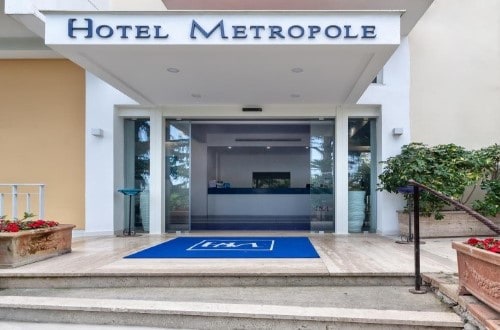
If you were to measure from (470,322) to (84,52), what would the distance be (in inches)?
186

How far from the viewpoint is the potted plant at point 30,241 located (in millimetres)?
4000

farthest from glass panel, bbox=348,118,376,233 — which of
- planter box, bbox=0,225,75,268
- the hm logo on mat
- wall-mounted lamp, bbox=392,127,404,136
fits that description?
planter box, bbox=0,225,75,268

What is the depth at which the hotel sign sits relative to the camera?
4281mm

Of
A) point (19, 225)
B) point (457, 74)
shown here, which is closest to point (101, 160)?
point (19, 225)

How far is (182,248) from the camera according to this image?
17.6 feet

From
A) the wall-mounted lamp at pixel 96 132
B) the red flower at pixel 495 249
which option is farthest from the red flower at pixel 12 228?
the red flower at pixel 495 249

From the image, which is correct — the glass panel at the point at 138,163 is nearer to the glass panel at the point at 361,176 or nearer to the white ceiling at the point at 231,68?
the white ceiling at the point at 231,68

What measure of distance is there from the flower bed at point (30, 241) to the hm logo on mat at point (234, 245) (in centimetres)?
165

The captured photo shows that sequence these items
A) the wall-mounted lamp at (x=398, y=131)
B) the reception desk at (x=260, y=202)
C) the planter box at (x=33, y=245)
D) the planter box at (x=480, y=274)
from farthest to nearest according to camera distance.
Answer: the reception desk at (x=260, y=202)
the wall-mounted lamp at (x=398, y=131)
the planter box at (x=33, y=245)
the planter box at (x=480, y=274)

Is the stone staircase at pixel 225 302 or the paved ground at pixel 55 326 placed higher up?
the stone staircase at pixel 225 302

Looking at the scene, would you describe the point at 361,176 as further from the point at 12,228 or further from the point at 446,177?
the point at 12,228

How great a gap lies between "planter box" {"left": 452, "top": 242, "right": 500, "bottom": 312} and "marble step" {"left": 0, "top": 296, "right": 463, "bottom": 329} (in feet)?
0.85

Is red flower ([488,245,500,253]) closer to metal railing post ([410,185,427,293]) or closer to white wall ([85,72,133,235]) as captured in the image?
metal railing post ([410,185,427,293])

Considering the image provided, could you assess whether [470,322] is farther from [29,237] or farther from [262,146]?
[262,146]
